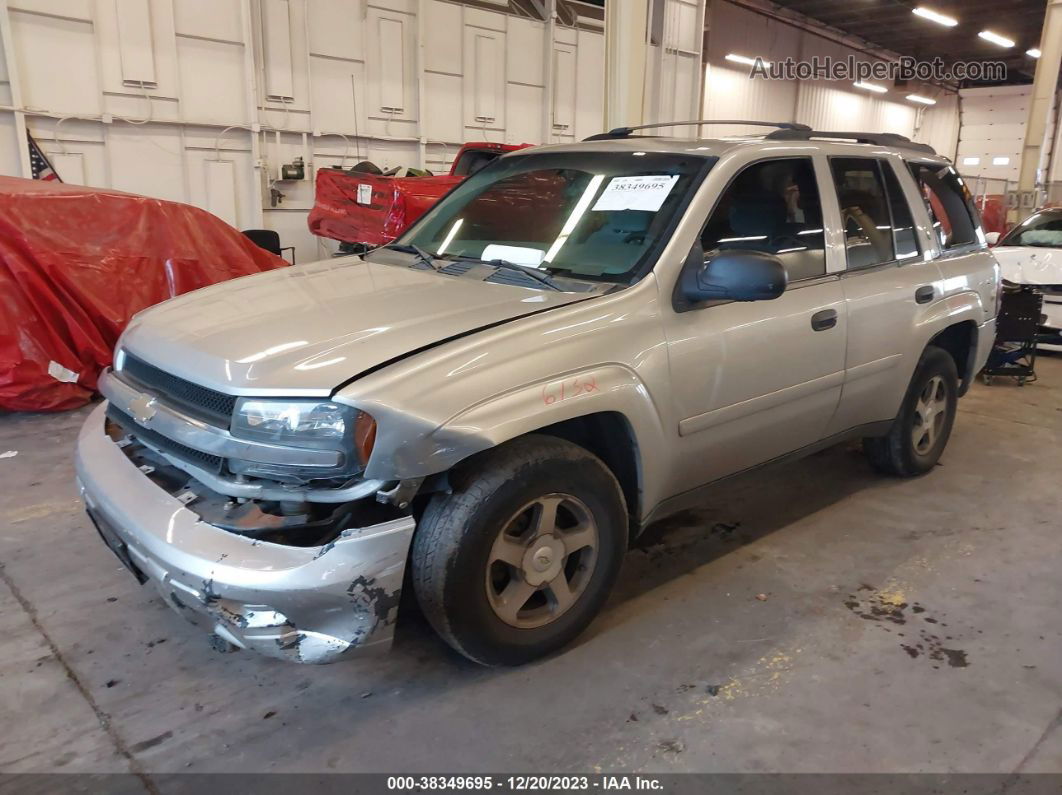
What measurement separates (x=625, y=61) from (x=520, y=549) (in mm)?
5650

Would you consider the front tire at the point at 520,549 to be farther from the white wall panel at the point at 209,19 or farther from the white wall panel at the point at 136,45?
the white wall panel at the point at 209,19

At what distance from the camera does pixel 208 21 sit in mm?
8586

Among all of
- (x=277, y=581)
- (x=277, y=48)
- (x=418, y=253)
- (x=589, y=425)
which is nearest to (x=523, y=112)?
(x=277, y=48)

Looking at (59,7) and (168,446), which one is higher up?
(59,7)

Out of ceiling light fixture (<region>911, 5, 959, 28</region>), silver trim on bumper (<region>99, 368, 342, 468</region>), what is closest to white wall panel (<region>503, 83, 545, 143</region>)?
silver trim on bumper (<region>99, 368, 342, 468</region>)

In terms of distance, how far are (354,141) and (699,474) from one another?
28.1 feet

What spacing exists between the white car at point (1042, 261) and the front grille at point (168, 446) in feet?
23.1

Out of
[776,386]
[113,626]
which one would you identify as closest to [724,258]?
[776,386]

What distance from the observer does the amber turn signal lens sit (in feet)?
6.35

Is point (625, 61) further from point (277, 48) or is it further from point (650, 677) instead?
point (650, 677)

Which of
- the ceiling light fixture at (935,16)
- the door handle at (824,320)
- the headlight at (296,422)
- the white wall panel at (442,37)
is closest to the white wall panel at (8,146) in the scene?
the white wall panel at (442,37)

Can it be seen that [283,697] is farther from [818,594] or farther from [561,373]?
[818,594]

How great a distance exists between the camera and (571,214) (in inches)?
113

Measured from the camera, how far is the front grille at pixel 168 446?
2.13 meters
